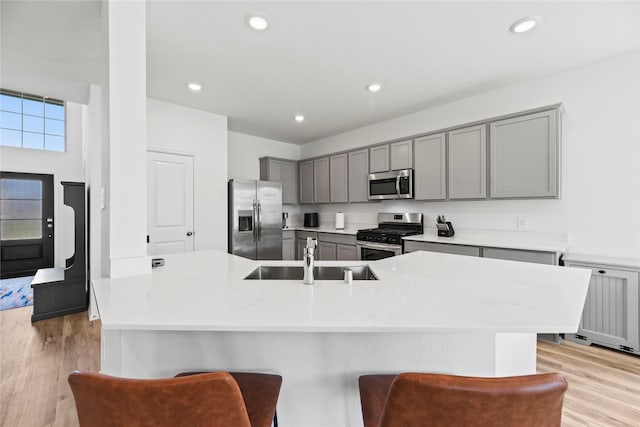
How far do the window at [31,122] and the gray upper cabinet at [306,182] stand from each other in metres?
4.84

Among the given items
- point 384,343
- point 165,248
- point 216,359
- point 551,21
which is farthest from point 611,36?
point 165,248

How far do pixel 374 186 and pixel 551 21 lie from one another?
2.54 m

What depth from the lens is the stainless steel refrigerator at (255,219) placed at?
4.21m

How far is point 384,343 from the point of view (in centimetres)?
110

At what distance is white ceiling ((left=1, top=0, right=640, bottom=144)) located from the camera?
6.54 ft

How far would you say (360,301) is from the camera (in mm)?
1082

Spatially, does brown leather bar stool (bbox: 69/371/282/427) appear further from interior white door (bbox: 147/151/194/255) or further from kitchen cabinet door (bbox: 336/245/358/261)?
kitchen cabinet door (bbox: 336/245/358/261)

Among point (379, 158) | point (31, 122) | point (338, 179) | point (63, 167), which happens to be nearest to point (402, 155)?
point (379, 158)

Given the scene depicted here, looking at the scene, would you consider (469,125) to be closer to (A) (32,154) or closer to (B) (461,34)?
(B) (461,34)

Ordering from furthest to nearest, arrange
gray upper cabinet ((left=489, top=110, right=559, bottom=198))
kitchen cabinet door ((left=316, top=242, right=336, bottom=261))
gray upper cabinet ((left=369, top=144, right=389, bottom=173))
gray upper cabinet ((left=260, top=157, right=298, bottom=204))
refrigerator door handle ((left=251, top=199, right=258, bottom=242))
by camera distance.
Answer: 1. gray upper cabinet ((left=260, top=157, right=298, bottom=204))
2. kitchen cabinet door ((left=316, top=242, right=336, bottom=261))
3. refrigerator door handle ((left=251, top=199, right=258, bottom=242))
4. gray upper cabinet ((left=369, top=144, right=389, bottom=173))
5. gray upper cabinet ((left=489, top=110, right=559, bottom=198))

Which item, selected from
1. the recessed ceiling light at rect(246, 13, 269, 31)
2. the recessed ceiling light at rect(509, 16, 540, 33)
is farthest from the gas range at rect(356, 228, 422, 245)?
the recessed ceiling light at rect(246, 13, 269, 31)

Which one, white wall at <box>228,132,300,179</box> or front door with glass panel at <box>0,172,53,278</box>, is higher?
white wall at <box>228,132,300,179</box>

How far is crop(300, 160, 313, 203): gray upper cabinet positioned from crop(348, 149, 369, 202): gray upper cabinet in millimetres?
929

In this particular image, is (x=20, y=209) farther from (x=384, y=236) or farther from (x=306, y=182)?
(x=384, y=236)
